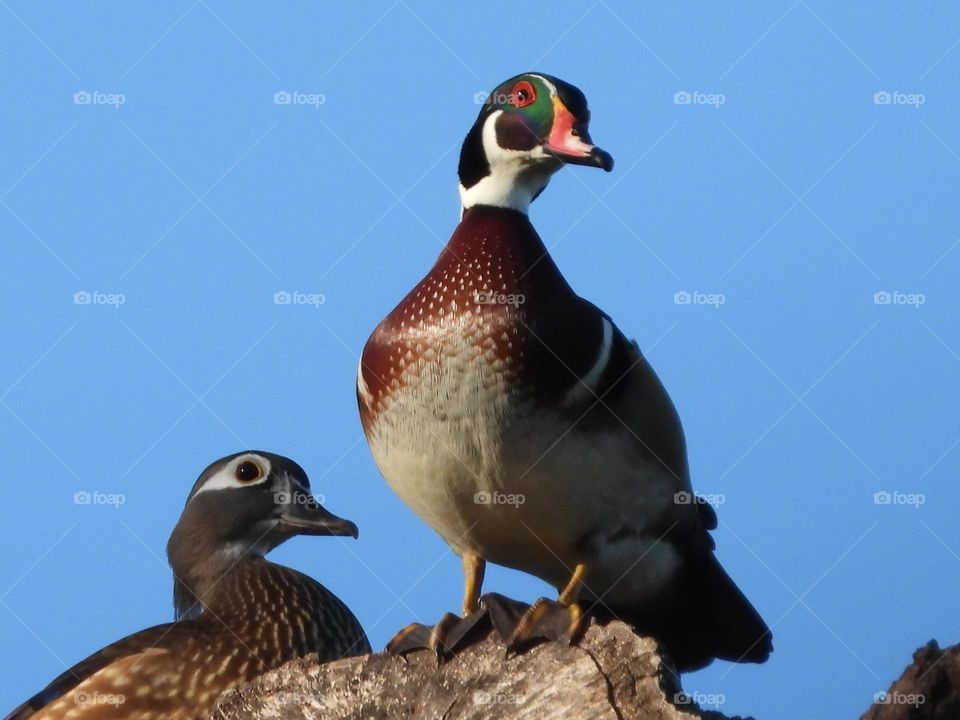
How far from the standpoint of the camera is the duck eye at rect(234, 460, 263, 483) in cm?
331

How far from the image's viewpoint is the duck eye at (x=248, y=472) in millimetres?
3307

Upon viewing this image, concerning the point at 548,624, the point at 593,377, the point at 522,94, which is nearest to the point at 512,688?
the point at 548,624

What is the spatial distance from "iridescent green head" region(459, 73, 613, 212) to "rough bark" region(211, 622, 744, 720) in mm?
994

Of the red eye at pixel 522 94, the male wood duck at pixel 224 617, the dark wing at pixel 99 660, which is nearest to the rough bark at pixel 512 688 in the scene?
the male wood duck at pixel 224 617

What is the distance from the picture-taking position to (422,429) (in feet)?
9.10

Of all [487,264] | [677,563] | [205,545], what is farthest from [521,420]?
[205,545]

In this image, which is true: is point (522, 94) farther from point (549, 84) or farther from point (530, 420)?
point (530, 420)

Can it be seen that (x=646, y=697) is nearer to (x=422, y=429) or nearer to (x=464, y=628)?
(x=464, y=628)

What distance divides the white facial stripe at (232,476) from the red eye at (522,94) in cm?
97

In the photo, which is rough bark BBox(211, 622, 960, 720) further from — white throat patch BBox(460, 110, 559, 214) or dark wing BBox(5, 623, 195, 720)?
white throat patch BBox(460, 110, 559, 214)

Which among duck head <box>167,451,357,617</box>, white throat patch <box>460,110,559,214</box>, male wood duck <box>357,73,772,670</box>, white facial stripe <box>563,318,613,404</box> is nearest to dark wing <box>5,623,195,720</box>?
duck head <box>167,451,357,617</box>

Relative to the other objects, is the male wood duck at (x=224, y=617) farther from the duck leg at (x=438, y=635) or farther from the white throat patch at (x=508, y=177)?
the white throat patch at (x=508, y=177)

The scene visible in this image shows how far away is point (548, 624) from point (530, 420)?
411 mm

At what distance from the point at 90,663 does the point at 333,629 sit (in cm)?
50
